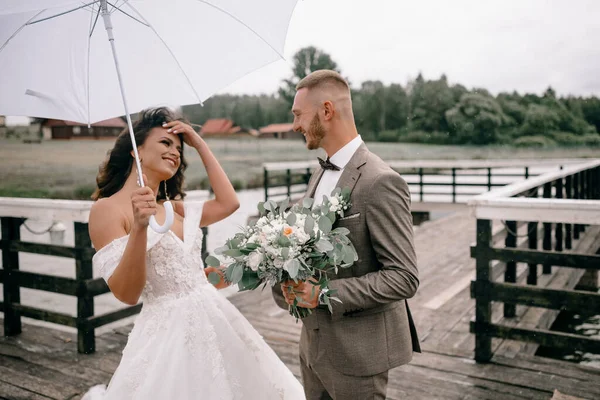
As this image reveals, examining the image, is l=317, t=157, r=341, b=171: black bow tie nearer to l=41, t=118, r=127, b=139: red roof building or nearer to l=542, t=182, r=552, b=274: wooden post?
l=542, t=182, r=552, b=274: wooden post

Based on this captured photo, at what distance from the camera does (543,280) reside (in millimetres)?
5316

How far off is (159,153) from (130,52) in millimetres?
416

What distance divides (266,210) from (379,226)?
1.20 ft

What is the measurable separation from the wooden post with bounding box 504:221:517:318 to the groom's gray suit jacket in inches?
92.5

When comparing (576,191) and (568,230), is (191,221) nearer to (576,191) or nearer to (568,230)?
(568,230)

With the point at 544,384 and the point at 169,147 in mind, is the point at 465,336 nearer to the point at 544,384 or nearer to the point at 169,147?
the point at 544,384

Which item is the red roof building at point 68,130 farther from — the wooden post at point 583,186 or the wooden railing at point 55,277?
the wooden post at point 583,186

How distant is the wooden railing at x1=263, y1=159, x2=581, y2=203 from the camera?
12047 mm

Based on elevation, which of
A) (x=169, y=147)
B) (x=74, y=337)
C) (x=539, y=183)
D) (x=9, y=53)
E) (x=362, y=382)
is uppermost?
(x=9, y=53)

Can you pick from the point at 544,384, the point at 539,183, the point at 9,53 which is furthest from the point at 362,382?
the point at 539,183

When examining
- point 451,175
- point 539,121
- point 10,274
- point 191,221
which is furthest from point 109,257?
point 451,175

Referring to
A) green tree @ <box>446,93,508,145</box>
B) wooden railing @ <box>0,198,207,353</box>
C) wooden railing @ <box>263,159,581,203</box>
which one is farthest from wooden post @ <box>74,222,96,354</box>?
green tree @ <box>446,93,508,145</box>

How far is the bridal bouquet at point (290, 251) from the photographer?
1.35m

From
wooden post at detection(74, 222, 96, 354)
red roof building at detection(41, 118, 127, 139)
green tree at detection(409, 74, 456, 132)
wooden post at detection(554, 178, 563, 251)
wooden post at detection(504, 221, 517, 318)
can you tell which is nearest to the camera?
wooden post at detection(74, 222, 96, 354)
